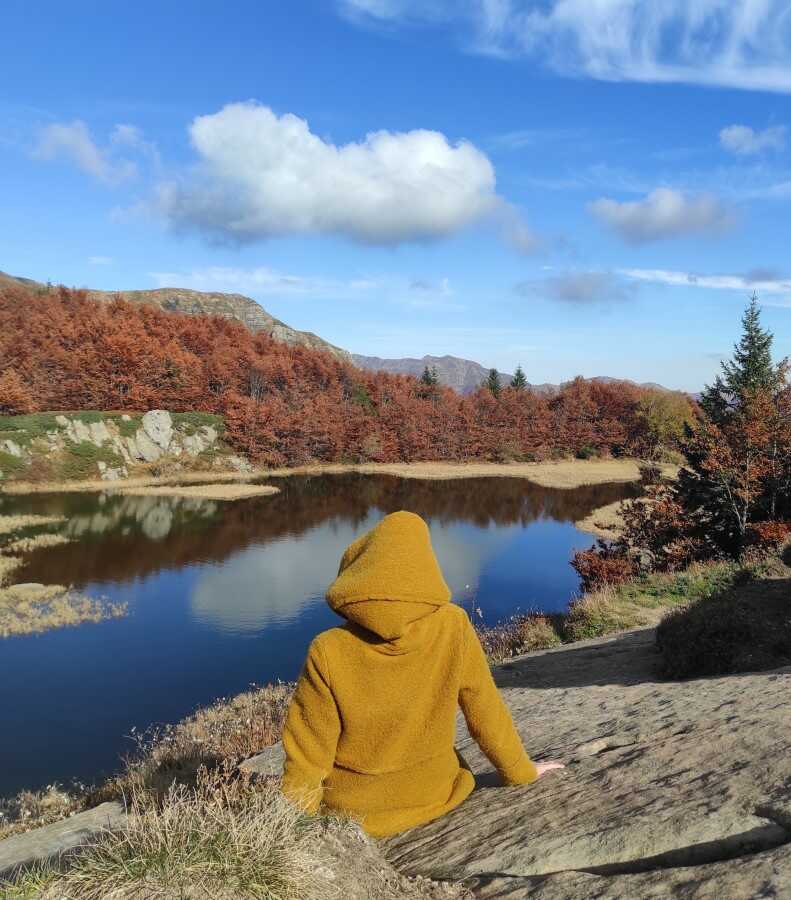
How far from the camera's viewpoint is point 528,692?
8055 millimetres

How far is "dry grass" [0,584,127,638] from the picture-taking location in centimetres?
1933

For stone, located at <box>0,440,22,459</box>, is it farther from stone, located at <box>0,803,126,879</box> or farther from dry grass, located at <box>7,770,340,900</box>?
dry grass, located at <box>7,770,340,900</box>

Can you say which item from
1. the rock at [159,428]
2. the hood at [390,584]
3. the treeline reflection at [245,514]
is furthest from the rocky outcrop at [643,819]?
the rock at [159,428]

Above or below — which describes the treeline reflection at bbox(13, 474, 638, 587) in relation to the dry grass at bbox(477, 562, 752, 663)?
below

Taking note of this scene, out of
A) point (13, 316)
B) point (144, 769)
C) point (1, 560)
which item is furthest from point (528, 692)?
point (13, 316)

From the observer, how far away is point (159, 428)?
57594 mm

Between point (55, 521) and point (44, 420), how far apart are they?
2081 centimetres

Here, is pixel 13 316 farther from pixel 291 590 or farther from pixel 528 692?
pixel 528 692

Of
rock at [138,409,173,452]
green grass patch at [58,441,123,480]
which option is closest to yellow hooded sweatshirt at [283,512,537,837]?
green grass patch at [58,441,123,480]

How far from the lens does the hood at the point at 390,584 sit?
2594 mm

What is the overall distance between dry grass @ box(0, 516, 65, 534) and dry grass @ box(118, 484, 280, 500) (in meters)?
9.91

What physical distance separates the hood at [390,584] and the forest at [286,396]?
198 feet

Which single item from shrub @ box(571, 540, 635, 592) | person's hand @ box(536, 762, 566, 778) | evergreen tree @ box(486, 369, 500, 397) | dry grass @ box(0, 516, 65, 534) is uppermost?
evergreen tree @ box(486, 369, 500, 397)

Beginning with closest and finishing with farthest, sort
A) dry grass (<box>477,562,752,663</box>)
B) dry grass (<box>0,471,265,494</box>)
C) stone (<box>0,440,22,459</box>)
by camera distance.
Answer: dry grass (<box>477,562,752,663</box>) → dry grass (<box>0,471,265,494</box>) → stone (<box>0,440,22,459</box>)
